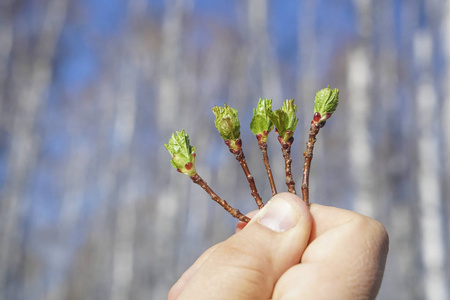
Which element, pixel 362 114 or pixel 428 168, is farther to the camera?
pixel 428 168

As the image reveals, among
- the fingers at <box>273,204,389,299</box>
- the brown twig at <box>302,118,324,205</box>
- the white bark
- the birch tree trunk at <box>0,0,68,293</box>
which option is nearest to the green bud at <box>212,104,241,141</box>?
the brown twig at <box>302,118,324,205</box>

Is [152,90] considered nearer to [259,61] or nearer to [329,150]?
[259,61]

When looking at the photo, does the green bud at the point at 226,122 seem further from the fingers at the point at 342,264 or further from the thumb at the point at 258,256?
the fingers at the point at 342,264

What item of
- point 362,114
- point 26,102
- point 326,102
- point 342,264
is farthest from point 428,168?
point 26,102

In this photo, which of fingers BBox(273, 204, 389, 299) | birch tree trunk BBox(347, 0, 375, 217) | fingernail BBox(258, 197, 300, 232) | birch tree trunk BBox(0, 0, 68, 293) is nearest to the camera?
fingers BBox(273, 204, 389, 299)

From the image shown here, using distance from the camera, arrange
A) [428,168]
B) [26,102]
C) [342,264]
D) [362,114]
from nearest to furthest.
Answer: [342,264] → [362,114] → [428,168] → [26,102]

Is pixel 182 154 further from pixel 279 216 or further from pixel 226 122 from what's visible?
pixel 279 216

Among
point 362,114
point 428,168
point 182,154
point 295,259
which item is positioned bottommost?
point 428,168

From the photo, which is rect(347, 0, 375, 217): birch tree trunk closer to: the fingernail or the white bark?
the white bark
